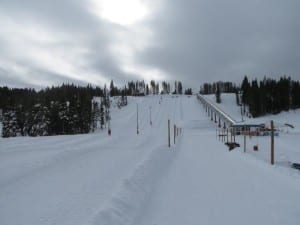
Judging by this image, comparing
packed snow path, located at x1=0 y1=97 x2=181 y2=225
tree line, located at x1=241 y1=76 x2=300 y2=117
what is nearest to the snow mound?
packed snow path, located at x1=0 y1=97 x2=181 y2=225

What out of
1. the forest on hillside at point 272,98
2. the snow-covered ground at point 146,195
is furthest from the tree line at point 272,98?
the snow-covered ground at point 146,195

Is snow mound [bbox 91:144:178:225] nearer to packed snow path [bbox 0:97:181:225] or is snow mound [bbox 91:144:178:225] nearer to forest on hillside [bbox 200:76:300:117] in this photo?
packed snow path [bbox 0:97:181:225]

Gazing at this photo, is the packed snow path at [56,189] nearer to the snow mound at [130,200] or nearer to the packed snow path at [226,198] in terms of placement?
the snow mound at [130,200]

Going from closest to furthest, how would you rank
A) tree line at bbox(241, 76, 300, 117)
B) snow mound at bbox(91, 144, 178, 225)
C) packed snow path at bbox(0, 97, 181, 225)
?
snow mound at bbox(91, 144, 178, 225), packed snow path at bbox(0, 97, 181, 225), tree line at bbox(241, 76, 300, 117)

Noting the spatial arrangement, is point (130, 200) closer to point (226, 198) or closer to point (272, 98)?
point (226, 198)

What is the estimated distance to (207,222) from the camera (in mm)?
7148

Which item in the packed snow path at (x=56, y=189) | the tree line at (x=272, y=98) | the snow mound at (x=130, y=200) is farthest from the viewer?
the tree line at (x=272, y=98)

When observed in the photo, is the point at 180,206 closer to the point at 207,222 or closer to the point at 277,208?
the point at 207,222

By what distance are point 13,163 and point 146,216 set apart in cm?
1046

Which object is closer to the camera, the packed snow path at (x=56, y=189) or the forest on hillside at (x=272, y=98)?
the packed snow path at (x=56, y=189)

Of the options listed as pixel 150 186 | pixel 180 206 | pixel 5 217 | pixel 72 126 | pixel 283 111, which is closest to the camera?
pixel 5 217

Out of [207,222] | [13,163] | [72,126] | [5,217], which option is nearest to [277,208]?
[207,222]

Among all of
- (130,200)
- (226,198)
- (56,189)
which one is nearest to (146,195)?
(130,200)

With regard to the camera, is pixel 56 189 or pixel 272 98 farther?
pixel 272 98
